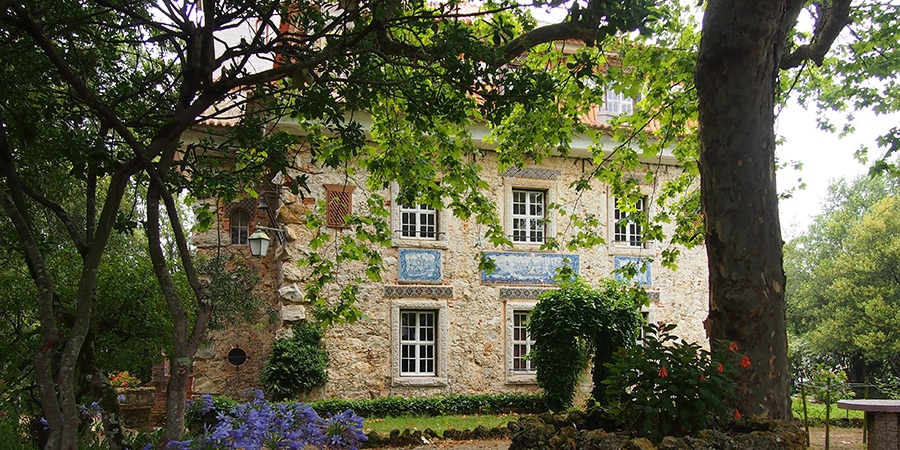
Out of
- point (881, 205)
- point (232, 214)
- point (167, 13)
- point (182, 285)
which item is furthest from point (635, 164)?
point (881, 205)

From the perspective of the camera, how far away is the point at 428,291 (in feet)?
46.0

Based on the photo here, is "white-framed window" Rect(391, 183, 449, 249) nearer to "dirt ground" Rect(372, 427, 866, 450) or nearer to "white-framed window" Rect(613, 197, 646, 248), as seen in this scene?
"white-framed window" Rect(613, 197, 646, 248)

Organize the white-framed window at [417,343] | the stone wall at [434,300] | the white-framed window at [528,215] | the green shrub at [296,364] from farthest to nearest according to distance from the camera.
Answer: the white-framed window at [528,215], the white-framed window at [417,343], the stone wall at [434,300], the green shrub at [296,364]

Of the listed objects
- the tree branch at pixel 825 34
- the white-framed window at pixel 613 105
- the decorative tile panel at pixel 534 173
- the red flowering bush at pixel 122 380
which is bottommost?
the red flowering bush at pixel 122 380

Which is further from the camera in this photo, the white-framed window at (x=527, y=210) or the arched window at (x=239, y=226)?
the white-framed window at (x=527, y=210)

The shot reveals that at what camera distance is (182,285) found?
834cm

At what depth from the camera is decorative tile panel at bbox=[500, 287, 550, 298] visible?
1448cm

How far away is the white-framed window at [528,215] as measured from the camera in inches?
583

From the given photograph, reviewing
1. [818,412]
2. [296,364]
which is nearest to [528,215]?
[296,364]

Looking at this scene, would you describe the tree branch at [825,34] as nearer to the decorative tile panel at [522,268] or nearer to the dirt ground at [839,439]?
the dirt ground at [839,439]

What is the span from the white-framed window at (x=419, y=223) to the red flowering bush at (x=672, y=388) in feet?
31.7

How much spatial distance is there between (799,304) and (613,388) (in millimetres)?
26038

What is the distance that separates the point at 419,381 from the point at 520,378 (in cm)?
216

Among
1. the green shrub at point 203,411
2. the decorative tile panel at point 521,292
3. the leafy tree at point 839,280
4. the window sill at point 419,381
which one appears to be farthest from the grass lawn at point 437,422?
the leafy tree at point 839,280
